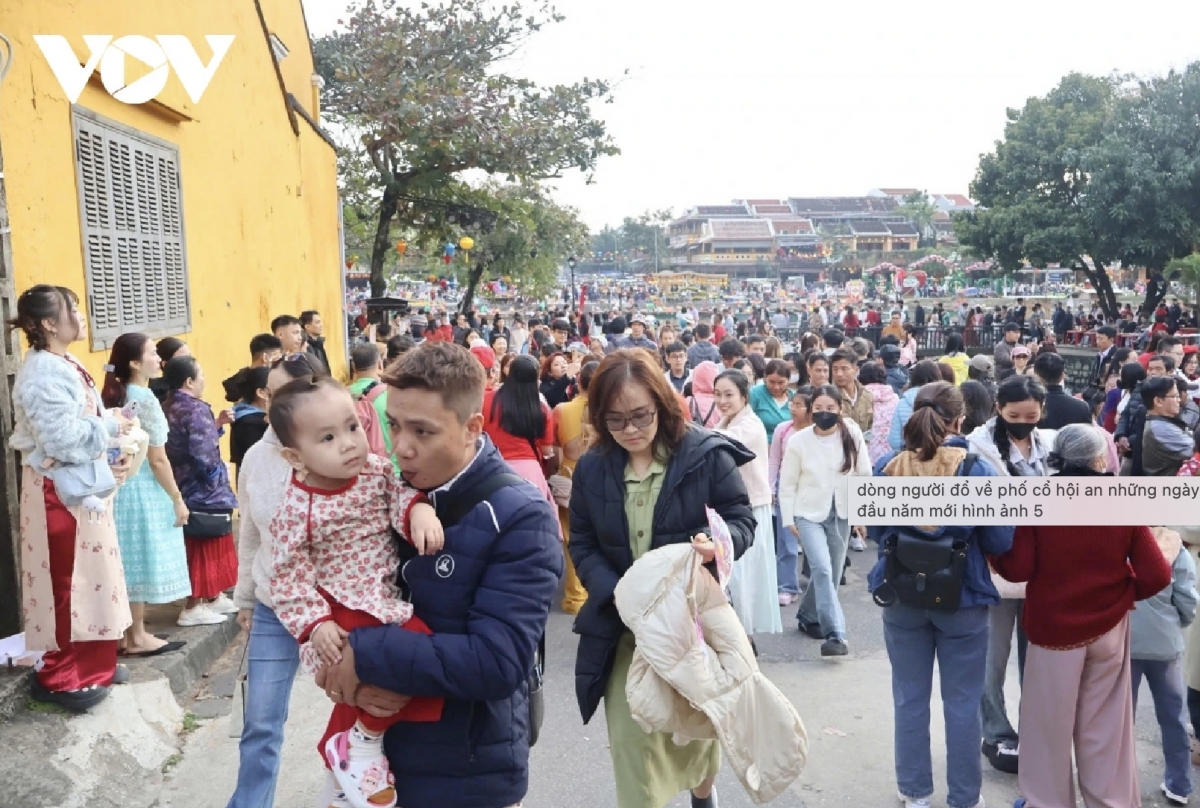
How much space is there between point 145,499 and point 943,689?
3.63m

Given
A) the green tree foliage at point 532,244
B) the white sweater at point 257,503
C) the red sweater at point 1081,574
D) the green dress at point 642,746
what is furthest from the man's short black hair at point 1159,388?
the green tree foliage at point 532,244

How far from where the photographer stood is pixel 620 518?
3.24 m

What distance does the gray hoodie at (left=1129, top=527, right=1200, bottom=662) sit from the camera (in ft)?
12.6

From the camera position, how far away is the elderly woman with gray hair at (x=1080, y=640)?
11.0 ft

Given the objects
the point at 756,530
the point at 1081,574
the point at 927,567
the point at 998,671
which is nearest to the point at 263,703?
the point at 927,567

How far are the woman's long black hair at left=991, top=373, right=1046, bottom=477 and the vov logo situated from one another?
200 inches

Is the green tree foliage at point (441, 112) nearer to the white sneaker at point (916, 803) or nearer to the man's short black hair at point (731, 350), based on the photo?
the man's short black hair at point (731, 350)

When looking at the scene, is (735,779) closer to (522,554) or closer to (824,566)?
(824,566)

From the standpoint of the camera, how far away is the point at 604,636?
3.19 metres

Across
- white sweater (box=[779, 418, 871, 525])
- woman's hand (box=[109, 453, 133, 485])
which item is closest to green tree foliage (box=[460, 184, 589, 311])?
white sweater (box=[779, 418, 871, 525])

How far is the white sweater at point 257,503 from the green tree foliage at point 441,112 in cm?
1282

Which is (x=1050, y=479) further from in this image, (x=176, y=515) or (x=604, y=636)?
(x=176, y=515)

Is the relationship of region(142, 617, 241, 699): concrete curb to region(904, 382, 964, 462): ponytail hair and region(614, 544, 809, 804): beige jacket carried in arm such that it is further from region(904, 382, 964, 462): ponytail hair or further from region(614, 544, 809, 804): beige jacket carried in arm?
region(904, 382, 964, 462): ponytail hair

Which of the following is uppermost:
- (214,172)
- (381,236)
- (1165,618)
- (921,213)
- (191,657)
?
(921,213)
